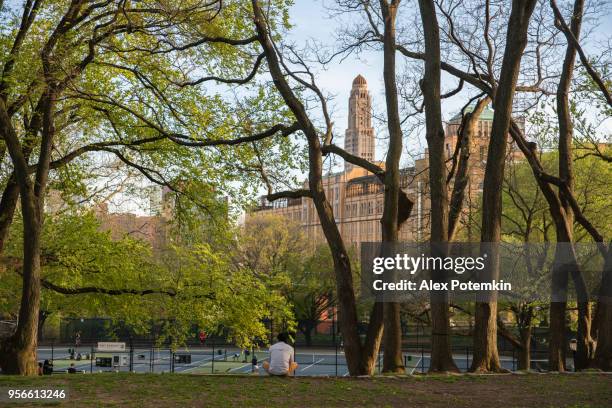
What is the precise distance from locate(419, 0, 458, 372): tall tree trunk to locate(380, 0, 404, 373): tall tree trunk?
2.04 ft

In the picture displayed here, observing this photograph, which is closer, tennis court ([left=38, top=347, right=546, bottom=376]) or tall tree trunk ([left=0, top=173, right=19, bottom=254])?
tall tree trunk ([left=0, top=173, right=19, bottom=254])

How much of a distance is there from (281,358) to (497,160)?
551cm

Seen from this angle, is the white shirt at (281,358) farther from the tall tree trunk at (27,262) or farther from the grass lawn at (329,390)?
the tall tree trunk at (27,262)

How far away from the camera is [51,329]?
64750 millimetres

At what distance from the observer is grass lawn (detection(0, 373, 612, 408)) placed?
882 cm

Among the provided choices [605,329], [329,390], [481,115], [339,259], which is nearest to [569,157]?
[605,329]

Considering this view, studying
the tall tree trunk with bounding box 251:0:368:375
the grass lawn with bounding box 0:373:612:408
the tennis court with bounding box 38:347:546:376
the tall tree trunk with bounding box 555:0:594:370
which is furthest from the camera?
the tennis court with bounding box 38:347:546:376

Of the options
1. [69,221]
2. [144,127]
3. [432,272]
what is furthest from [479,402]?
[69,221]

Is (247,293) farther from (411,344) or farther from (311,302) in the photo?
(311,302)

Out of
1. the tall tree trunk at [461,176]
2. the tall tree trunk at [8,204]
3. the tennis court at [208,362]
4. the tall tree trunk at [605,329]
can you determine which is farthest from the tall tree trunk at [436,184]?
the tennis court at [208,362]

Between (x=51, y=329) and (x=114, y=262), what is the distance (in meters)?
49.4

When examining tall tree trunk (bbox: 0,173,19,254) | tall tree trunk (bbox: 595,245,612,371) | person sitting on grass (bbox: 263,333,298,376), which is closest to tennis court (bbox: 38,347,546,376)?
tall tree trunk (bbox: 0,173,19,254)

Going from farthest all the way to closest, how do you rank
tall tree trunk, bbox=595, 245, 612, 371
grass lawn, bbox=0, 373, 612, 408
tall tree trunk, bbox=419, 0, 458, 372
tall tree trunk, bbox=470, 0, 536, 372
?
tall tree trunk, bbox=595, 245, 612, 371
tall tree trunk, bbox=470, 0, 536, 372
tall tree trunk, bbox=419, 0, 458, 372
grass lawn, bbox=0, 373, 612, 408

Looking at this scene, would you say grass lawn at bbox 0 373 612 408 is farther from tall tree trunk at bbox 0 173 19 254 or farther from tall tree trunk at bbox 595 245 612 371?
tall tree trunk at bbox 0 173 19 254
